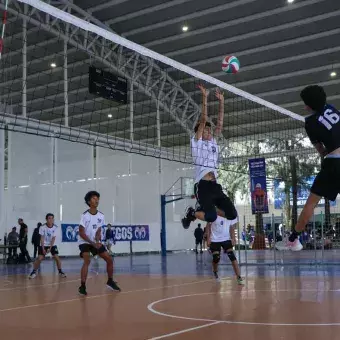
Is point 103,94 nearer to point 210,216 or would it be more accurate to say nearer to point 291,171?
point 210,216

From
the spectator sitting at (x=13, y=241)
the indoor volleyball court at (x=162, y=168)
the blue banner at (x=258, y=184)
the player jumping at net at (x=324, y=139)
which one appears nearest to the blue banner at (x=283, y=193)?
the indoor volleyball court at (x=162, y=168)

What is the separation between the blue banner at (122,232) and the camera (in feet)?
79.0

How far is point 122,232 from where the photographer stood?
86.1ft

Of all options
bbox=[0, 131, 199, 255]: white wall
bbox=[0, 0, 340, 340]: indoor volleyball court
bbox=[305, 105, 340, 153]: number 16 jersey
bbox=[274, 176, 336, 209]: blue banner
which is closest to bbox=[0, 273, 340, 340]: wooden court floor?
bbox=[0, 0, 340, 340]: indoor volleyball court

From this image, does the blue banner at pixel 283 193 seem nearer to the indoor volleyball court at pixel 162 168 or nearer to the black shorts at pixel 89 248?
the indoor volleyball court at pixel 162 168

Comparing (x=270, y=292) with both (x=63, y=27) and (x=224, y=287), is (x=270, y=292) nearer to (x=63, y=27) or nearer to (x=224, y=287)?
(x=224, y=287)

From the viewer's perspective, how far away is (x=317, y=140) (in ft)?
15.1

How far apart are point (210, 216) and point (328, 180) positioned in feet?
7.97

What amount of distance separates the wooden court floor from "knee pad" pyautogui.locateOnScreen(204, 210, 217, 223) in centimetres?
105

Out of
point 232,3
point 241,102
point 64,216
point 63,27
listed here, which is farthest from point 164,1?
point 64,216

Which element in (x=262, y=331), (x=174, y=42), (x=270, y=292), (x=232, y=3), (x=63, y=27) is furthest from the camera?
(x=174, y=42)

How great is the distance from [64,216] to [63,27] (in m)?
9.05

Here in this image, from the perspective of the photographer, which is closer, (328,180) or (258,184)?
(328,180)

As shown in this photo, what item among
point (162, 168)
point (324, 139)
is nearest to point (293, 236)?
point (324, 139)
